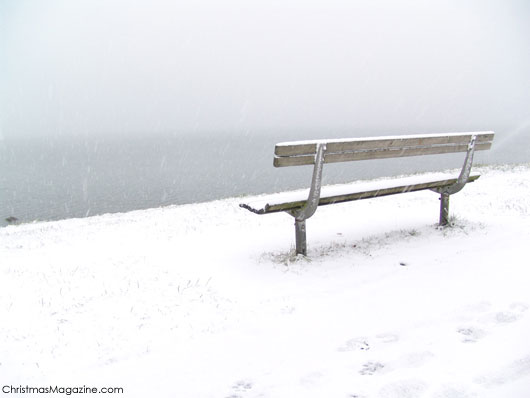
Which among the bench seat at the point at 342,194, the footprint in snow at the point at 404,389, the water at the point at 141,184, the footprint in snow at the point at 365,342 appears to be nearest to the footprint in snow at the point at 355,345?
the footprint in snow at the point at 365,342

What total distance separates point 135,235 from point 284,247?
12.2 feet

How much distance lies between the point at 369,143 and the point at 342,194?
76 cm

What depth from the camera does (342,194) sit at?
18.0ft

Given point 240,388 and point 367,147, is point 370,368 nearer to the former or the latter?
point 240,388

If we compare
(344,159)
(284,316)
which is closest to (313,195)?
(344,159)

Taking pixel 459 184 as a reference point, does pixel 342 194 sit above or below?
above

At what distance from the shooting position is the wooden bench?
496 cm

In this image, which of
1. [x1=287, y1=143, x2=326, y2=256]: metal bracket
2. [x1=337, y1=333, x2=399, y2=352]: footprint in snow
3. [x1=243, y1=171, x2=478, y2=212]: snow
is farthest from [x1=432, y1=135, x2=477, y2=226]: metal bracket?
[x1=337, y1=333, x2=399, y2=352]: footprint in snow

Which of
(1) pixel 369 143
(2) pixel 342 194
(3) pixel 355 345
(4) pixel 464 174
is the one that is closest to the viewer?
(3) pixel 355 345

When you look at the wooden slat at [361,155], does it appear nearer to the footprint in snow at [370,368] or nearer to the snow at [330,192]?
the snow at [330,192]

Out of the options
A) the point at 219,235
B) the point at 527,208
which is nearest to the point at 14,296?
the point at 219,235

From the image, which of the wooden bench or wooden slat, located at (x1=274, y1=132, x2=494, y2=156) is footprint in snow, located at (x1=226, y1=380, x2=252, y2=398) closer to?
the wooden bench

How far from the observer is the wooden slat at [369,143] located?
483 centimetres

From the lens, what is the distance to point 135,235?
8617mm
